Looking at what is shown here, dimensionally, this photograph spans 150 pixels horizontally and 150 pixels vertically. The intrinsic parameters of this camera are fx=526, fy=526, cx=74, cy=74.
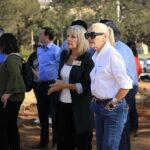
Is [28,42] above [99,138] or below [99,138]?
below

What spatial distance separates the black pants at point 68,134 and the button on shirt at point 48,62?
2.24 meters

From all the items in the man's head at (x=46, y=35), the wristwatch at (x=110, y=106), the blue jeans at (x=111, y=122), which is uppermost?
the man's head at (x=46, y=35)

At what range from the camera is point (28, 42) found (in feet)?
166

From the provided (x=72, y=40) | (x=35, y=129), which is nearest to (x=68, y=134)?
(x=72, y=40)

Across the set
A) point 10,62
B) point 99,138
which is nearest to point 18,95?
point 10,62

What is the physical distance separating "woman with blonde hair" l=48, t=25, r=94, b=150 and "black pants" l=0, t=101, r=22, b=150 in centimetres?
93

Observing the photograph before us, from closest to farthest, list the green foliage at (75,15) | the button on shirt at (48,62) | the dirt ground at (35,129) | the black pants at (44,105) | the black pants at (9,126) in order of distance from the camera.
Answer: the black pants at (9,126) → the button on shirt at (48,62) → the black pants at (44,105) → the dirt ground at (35,129) → the green foliage at (75,15)

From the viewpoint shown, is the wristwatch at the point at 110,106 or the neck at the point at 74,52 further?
the neck at the point at 74,52

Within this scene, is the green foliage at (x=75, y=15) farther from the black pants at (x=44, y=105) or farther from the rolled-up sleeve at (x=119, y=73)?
the rolled-up sleeve at (x=119, y=73)

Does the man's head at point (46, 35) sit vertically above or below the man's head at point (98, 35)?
below

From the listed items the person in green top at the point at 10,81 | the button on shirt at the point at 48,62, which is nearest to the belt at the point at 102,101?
the person in green top at the point at 10,81

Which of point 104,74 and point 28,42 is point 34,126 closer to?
point 104,74

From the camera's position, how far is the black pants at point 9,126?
22.7ft

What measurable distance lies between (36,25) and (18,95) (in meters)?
40.4
